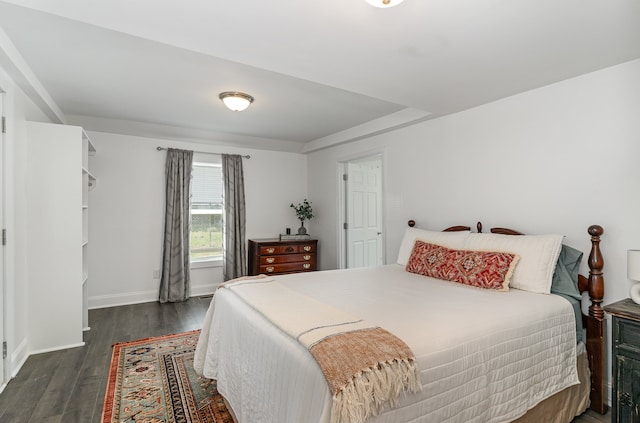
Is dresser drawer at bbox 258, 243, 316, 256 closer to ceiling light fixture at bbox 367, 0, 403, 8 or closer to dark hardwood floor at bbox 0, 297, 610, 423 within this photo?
dark hardwood floor at bbox 0, 297, 610, 423

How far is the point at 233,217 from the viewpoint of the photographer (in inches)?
200

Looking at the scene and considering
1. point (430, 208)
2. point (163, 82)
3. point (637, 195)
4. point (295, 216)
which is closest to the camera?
point (637, 195)

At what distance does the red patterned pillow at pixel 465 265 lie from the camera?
232cm

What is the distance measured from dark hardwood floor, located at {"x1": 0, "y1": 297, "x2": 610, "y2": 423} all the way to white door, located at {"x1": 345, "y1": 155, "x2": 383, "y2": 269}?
7.82ft

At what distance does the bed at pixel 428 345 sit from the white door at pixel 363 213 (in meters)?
2.41

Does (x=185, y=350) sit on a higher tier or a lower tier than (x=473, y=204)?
lower

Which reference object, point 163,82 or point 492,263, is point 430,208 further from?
point 163,82

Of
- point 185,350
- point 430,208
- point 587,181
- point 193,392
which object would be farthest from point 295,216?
point 587,181

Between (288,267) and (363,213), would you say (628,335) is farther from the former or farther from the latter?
(288,267)

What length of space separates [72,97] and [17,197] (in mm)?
1167

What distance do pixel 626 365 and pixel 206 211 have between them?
15.5 feet

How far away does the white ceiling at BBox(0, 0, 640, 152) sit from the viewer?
5.44 ft

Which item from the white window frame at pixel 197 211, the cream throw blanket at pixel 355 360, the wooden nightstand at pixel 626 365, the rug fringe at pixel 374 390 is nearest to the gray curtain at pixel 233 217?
the white window frame at pixel 197 211

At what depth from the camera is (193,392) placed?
232cm
